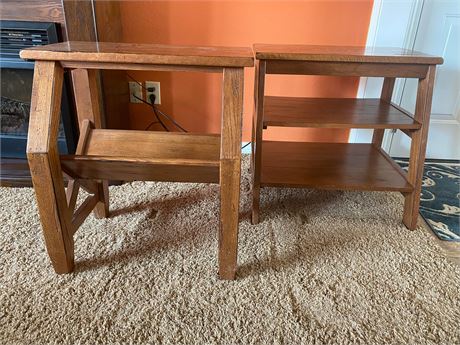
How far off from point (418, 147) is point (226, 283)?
27.9 inches

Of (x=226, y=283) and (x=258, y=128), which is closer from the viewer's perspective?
(x=226, y=283)

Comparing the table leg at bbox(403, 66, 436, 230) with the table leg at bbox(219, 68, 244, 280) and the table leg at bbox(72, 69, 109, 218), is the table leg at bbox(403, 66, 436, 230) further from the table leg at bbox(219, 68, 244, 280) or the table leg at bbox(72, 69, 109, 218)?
the table leg at bbox(72, 69, 109, 218)

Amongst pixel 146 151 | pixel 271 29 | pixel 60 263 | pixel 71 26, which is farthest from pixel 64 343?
pixel 271 29

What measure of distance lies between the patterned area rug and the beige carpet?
0.11 meters

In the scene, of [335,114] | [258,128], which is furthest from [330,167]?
[258,128]

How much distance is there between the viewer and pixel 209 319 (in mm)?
793

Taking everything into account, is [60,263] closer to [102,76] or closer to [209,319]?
[209,319]

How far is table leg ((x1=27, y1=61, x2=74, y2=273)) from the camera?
79 centimetres

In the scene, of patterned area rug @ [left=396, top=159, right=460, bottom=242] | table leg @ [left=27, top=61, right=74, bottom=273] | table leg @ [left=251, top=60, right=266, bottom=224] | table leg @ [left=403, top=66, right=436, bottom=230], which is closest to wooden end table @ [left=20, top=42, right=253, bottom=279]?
table leg @ [left=27, top=61, right=74, bottom=273]

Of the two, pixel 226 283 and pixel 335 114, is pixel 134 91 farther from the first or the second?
pixel 226 283

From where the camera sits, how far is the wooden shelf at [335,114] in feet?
3.46

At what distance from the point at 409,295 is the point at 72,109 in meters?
1.19

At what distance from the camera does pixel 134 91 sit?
1.55 meters

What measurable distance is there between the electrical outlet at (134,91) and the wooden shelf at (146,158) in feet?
1.81
